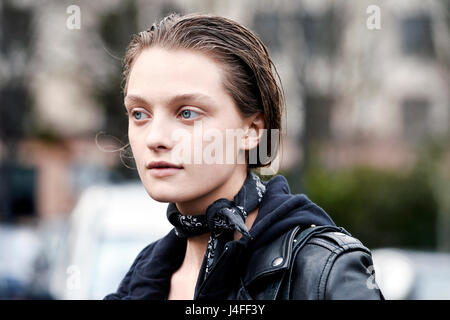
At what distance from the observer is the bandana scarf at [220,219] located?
2.31 meters

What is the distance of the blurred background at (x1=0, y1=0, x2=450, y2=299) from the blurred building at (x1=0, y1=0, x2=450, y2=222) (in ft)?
0.16

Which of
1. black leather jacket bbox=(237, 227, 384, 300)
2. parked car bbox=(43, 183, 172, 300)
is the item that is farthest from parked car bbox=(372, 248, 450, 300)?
black leather jacket bbox=(237, 227, 384, 300)

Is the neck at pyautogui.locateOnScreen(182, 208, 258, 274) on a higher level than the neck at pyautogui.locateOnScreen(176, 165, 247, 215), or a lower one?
lower

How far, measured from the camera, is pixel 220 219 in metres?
2.34

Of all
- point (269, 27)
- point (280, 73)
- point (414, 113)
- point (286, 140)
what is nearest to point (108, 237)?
point (280, 73)

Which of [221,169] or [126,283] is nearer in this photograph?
[221,169]

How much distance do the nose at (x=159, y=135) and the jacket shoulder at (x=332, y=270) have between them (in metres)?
0.51

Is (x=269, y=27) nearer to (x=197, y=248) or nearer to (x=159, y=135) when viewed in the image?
(x=197, y=248)

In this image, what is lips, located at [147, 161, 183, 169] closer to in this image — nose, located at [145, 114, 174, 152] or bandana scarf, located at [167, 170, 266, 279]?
nose, located at [145, 114, 174, 152]

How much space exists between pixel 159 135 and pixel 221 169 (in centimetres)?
22

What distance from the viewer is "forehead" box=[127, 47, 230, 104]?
232 cm

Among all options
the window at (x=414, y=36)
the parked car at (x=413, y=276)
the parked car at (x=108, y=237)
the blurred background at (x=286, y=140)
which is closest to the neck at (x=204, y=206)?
the blurred background at (x=286, y=140)
